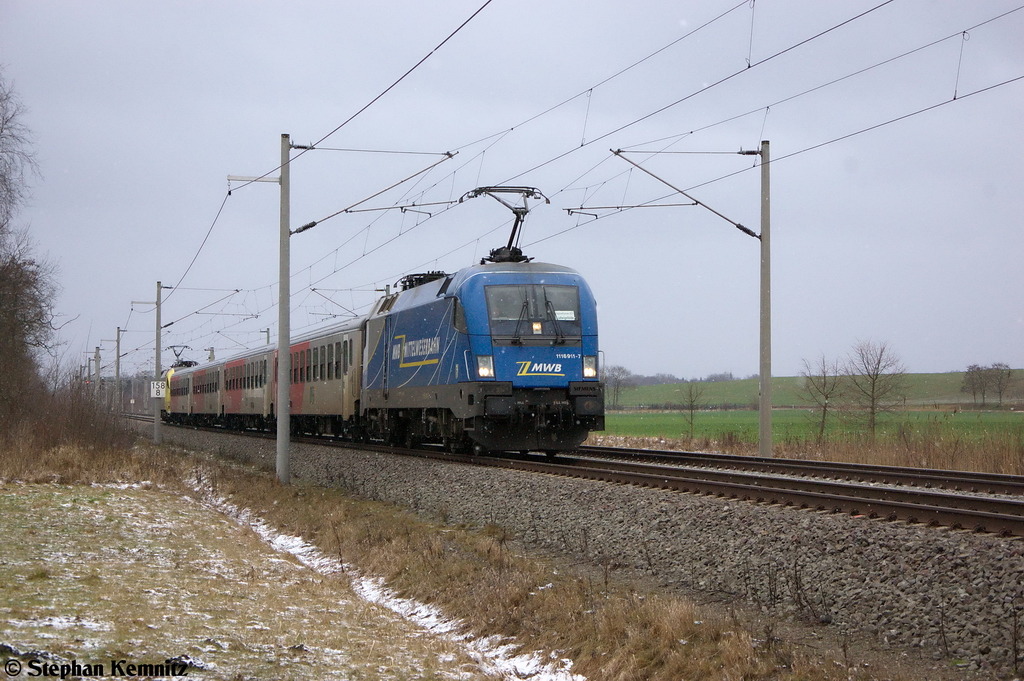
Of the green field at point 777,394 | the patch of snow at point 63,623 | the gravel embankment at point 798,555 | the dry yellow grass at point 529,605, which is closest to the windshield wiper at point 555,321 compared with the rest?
the gravel embankment at point 798,555

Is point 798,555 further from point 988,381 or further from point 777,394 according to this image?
point 777,394

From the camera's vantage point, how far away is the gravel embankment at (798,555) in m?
6.48

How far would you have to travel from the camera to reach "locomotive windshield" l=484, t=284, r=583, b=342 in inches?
685

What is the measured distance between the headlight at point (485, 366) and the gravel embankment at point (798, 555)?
339cm

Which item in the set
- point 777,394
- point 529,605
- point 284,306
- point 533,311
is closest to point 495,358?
point 533,311

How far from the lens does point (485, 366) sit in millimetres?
17078

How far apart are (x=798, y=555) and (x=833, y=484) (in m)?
3.64

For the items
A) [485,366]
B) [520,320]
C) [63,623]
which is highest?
[520,320]

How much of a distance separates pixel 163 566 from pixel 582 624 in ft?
16.5

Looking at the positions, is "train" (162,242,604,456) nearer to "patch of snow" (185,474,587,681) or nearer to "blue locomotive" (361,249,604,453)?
"blue locomotive" (361,249,604,453)

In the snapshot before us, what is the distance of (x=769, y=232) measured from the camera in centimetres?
1955

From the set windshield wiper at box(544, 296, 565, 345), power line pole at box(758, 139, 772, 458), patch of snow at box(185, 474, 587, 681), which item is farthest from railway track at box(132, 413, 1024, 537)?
patch of snow at box(185, 474, 587, 681)

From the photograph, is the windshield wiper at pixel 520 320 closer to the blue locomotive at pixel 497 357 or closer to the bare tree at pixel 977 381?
the blue locomotive at pixel 497 357

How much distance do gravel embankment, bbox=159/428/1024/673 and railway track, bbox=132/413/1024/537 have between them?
14.7 inches
